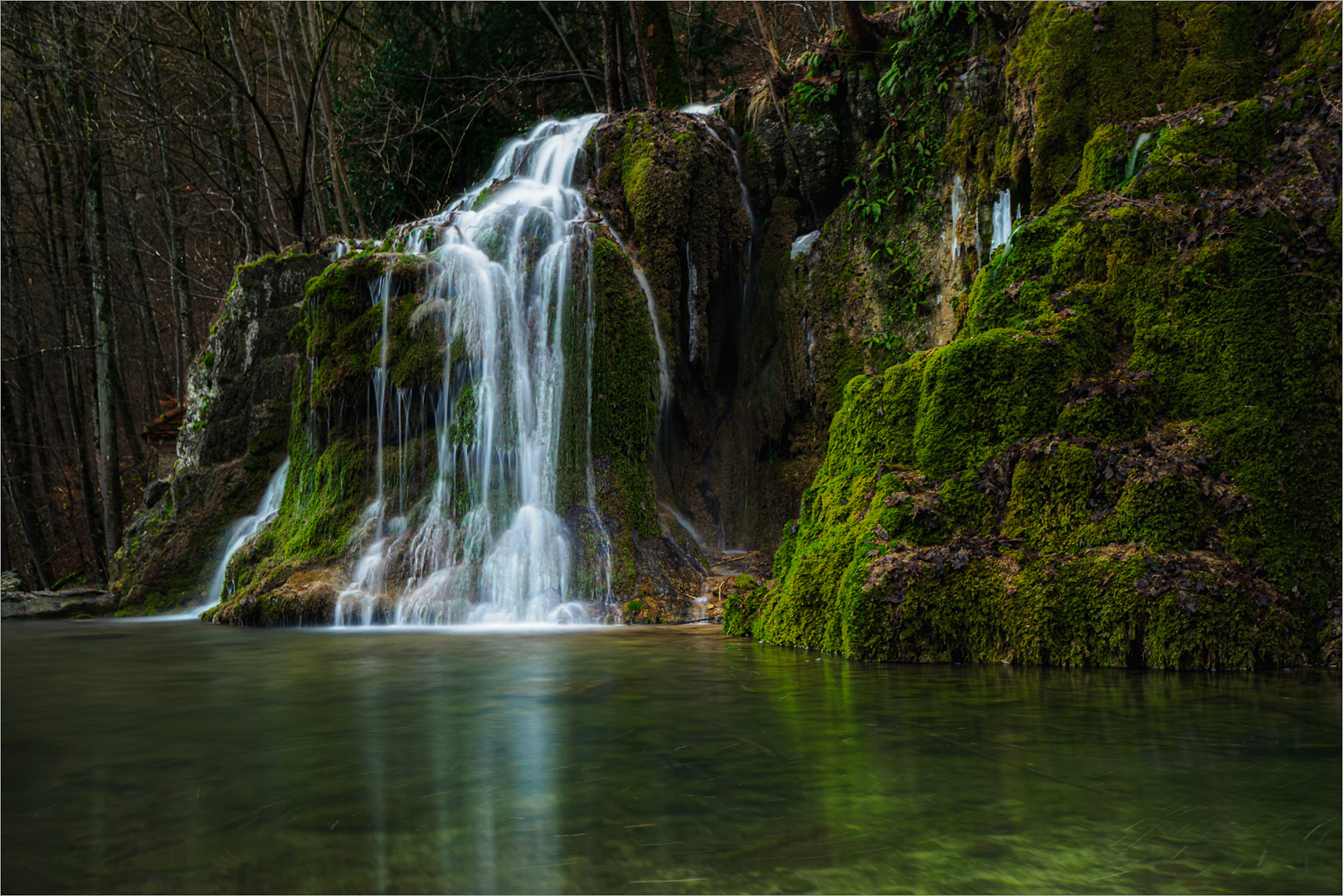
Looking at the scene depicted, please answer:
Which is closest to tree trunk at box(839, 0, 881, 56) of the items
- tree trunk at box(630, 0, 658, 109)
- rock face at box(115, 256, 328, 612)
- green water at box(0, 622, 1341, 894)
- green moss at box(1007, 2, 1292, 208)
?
green moss at box(1007, 2, 1292, 208)

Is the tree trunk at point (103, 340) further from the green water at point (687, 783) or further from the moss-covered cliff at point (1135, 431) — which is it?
the moss-covered cliff at point (1135, 431)

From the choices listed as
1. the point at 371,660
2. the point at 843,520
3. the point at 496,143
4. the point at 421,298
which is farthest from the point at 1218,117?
the point at 496,143

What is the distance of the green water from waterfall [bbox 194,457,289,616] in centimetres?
643

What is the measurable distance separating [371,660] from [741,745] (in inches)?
145

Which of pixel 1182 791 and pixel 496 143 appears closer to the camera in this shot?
pixel 1182 791

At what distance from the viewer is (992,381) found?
19.8 ft

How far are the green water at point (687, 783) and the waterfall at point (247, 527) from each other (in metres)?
6.43

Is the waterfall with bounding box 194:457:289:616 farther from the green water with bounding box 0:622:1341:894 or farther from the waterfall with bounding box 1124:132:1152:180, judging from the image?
the waterfall with bounding box 1124:132:1152:180

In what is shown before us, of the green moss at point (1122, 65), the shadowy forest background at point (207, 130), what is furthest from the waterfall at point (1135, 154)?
the shadowy forest background at point (207, 130)

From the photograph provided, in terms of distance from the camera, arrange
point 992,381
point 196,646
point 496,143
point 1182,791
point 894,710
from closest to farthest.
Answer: point 1182,791
point 894,710
point 992,381
point 196,646
point 496,143

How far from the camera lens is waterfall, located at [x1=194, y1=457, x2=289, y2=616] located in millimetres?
11180

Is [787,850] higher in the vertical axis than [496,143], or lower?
lower

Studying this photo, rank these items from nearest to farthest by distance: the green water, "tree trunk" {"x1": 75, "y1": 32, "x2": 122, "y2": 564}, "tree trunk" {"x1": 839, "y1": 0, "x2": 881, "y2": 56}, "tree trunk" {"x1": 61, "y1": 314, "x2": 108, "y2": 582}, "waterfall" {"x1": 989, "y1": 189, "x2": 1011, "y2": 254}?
the green water < "waterfall" {"x1": 989, "y1": 189, "x2": 1011, "y2": 254} < "tree trunk" {"x1": 839, "y1": 0, "x2": 881, "y2": 56} < "tree trunk" {"x1": 75, "y1": 32, "x2": 122, "y2": 564} < "tree trunk" {"x1": 61, "y1": 314, "x2": 108, "y2": 582}

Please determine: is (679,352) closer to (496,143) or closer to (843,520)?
(843,520)
